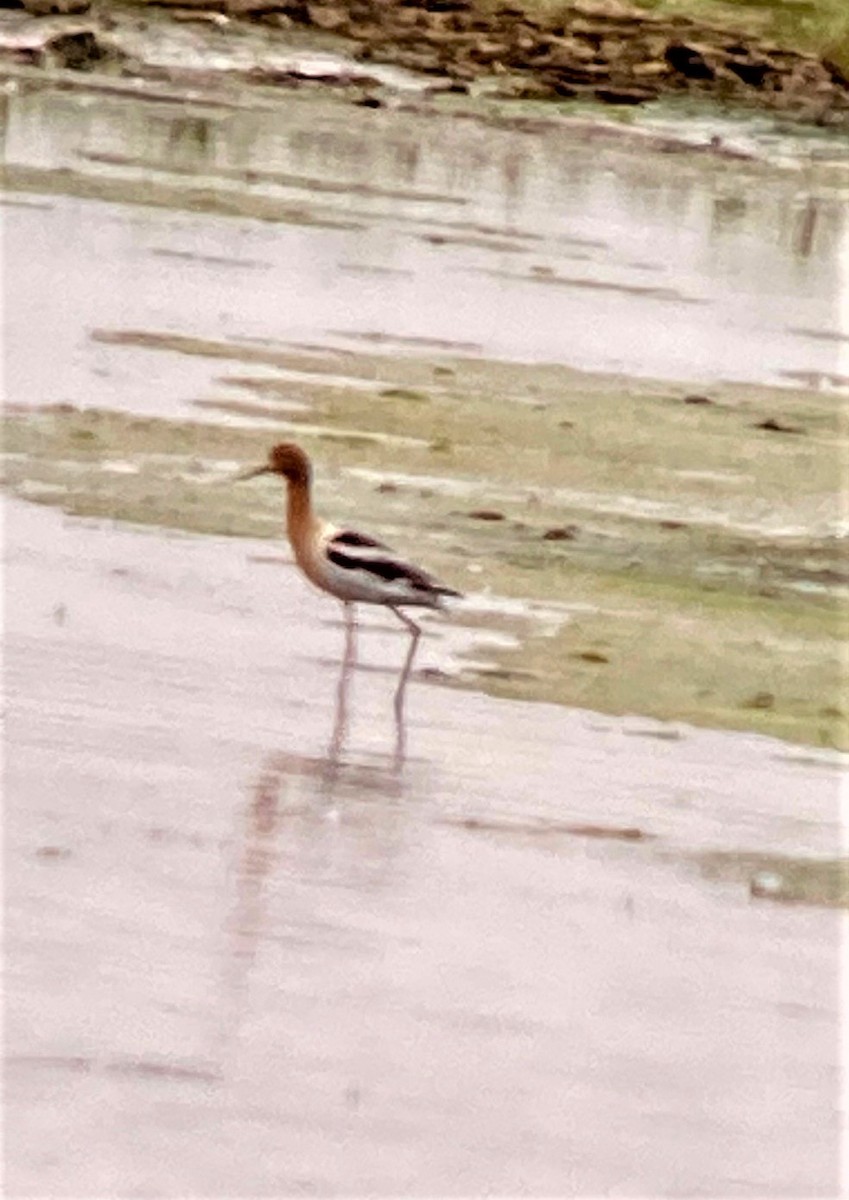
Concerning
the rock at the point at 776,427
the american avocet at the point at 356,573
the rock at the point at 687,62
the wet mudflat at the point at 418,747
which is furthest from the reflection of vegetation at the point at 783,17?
the american avocet at the point at 356,573

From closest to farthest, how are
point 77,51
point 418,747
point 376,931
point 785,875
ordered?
point 376,931 → point 785,875 → point 418,747 → point 77,51

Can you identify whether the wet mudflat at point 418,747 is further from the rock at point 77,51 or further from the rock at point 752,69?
the rock at point 752,69

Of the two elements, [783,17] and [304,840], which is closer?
[304,840]

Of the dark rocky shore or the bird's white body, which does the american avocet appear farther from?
the dark rocky shore

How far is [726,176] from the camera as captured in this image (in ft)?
129

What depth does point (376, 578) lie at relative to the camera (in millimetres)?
13695

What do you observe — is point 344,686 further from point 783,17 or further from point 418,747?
point 783,17

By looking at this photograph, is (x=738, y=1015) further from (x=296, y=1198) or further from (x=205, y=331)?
(x=205, y=331)

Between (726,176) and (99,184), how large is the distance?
1090cm

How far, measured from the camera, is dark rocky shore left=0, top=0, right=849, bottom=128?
45.1 metres

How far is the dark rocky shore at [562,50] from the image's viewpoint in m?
45.1

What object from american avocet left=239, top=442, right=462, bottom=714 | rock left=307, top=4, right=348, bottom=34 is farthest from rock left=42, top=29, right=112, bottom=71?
american avocet left=239, top=442, right=462, bottom=714

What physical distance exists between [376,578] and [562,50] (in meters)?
32.6

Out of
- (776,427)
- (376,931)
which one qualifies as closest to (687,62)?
(776,427)
